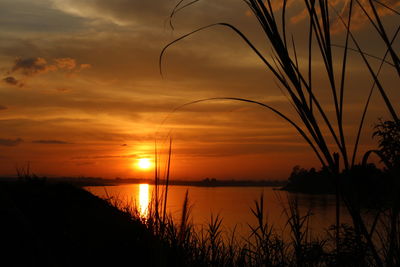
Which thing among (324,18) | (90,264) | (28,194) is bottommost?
(90,264)

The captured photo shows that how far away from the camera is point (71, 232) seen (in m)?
6.24

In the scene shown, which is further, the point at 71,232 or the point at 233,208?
the point at 233,208

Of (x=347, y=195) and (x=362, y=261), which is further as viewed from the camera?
(x=362, y=261)

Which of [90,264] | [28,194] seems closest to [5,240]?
[90,264]

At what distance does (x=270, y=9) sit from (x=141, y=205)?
27.6 feet

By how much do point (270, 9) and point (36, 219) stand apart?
250 inches

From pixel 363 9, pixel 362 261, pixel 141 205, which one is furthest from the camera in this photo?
pixel 141 205

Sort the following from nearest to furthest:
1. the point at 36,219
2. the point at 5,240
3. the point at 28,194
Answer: the point at 5,240
the point at 36,219
the point at 28,194

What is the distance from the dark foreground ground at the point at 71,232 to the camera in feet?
16.3

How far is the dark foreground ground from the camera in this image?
16.3 feet

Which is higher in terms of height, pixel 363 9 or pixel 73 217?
pixel 363 9

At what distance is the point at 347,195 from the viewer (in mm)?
1134

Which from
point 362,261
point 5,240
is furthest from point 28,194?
point 362,261

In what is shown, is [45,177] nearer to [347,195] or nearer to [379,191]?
[379,191]
